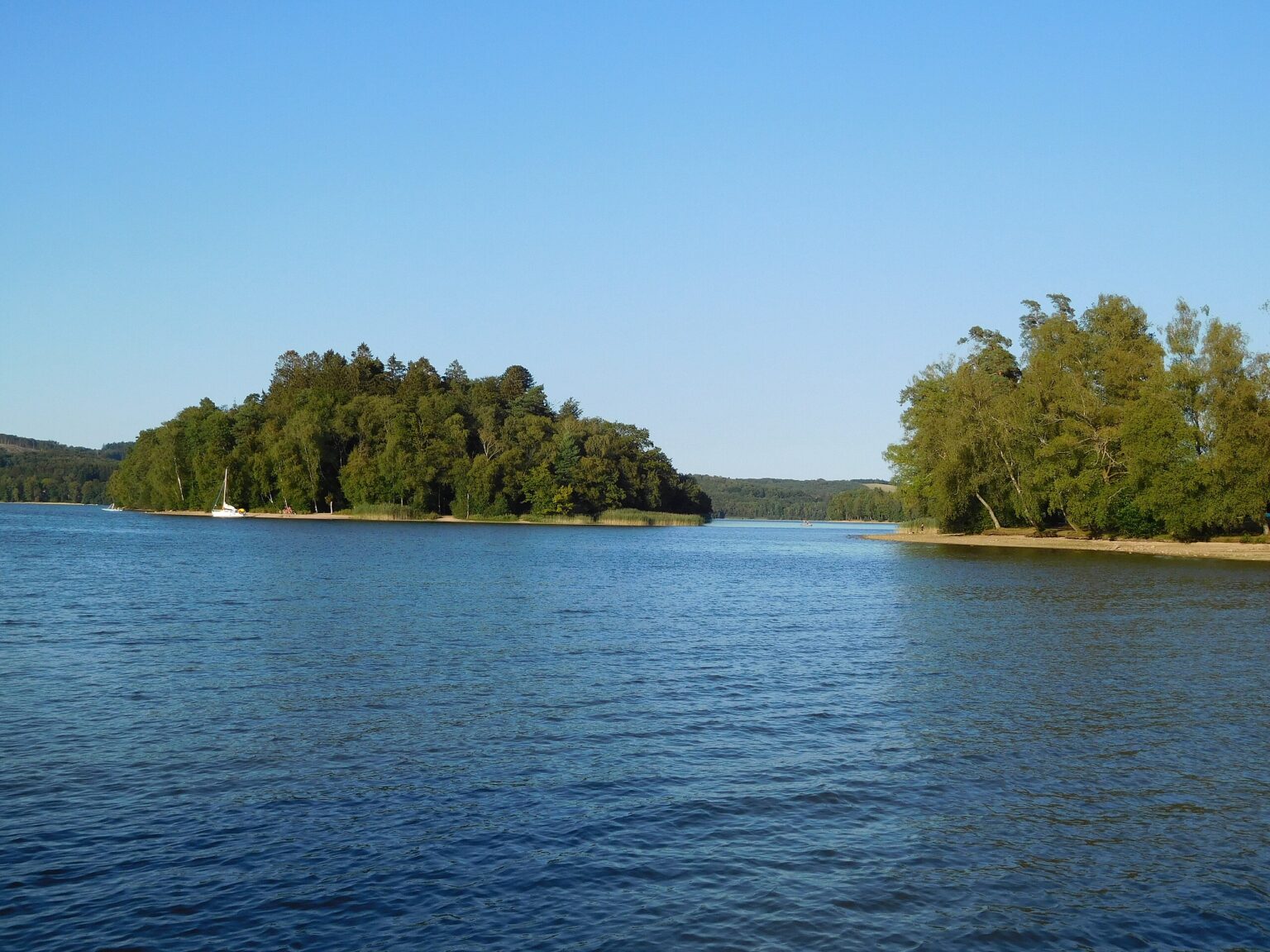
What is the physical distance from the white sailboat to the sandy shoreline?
95302mm

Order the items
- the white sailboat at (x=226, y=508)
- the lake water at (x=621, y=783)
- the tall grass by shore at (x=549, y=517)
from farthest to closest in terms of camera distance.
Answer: the white sailboat at (x=226, y=508), the tall grass by shore at (x=549, y=517), the lake water at (x=621, y=783)

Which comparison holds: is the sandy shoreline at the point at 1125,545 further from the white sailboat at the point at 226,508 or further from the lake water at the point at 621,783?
the white sailboat at the point at 226,508

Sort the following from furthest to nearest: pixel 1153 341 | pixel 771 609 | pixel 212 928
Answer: pixel 1153 341 < pixel 771 609 < pixel 212 928

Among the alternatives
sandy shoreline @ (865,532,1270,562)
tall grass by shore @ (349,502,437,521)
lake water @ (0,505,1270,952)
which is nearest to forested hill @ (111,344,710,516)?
tall grass by shore @ (349,502,437,521)

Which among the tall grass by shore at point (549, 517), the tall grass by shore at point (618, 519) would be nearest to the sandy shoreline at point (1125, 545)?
the tall grass by shore at point (618, 519)

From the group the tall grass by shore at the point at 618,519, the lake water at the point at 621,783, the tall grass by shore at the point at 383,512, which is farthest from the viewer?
the tall grass by shore at the point at 618,519

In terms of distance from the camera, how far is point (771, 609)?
38.0m

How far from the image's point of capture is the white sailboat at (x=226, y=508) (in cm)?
14625

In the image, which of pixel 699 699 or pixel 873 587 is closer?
pixel 699 699

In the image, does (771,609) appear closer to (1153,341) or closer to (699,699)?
(699,699)

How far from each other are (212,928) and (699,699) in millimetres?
11848

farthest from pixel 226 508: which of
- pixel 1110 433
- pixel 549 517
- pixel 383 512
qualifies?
pixel 1110 433

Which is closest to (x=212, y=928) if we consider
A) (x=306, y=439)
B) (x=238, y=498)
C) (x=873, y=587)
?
(x=873, y=587)

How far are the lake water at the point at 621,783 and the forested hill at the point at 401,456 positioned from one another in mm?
113694
